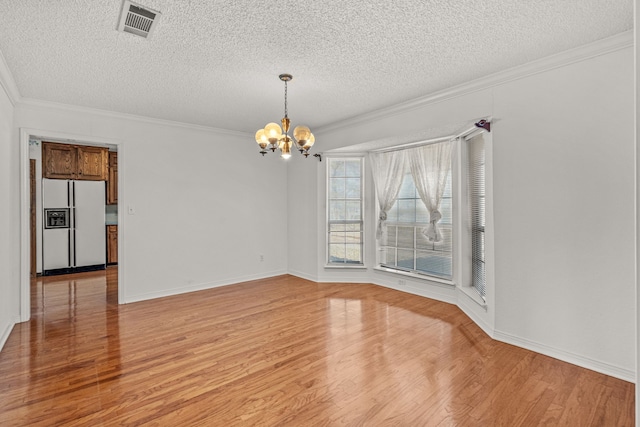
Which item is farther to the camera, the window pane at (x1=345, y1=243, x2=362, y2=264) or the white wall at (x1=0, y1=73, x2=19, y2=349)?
the window pane at (x1=345, y1=243, x2=362, y2=264)

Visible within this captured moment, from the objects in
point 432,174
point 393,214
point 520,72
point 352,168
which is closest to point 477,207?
point 432,174

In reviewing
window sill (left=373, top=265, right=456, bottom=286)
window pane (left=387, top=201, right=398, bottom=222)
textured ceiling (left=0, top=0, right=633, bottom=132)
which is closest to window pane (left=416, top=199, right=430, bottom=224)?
window pane (left=387, top=201, right=398, bottom=222)

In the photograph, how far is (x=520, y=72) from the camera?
119 inches

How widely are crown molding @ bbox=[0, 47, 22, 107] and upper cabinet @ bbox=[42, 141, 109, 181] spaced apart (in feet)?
9.96

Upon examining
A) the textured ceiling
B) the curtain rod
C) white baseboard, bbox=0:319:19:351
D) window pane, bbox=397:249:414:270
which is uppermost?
the textured ceiling

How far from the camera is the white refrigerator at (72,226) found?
630 centimetres

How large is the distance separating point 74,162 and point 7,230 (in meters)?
3.77

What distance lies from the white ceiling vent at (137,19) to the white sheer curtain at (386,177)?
370 cm

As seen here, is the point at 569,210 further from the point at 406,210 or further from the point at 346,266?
the point at 346,266

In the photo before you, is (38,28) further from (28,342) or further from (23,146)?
(28,342)

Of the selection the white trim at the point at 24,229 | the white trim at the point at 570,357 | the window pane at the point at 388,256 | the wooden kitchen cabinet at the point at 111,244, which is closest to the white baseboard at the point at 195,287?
the white trim at the point at 24,229

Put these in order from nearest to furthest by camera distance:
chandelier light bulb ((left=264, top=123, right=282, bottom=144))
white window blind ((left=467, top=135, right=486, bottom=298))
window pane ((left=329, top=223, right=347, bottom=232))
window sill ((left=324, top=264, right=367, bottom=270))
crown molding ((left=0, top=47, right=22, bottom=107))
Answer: crown molding ((left=0, top=47, right=22, bottom=107))
chandelier light bulb ((left=264, top=123, right=282, bottom=144))
white window blind ((left=467, top=135, right=486, bottom=298))
window sill ((left=324, top=264, right=367, bottom=270))
window pane ((left=329, top=223, right=347, bottom=232))

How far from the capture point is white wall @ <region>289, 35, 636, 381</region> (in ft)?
8.16

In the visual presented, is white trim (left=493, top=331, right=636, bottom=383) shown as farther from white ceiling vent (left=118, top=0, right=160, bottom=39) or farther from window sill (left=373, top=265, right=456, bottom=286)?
white ceiling vent (left=118, top=0, right=160, bottom=39)
